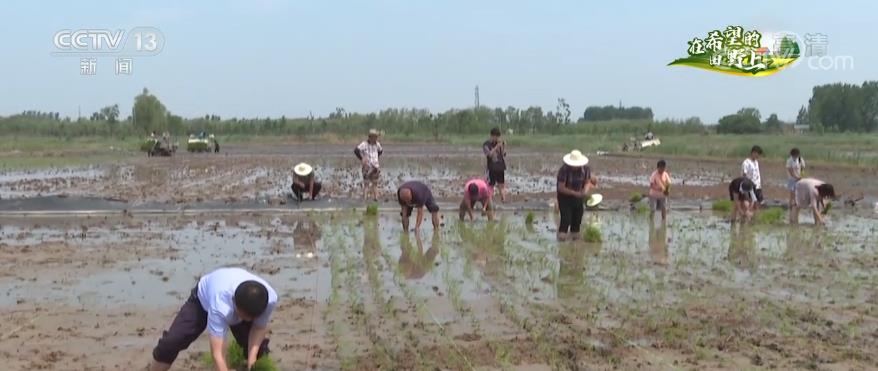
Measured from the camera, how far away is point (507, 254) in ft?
31.8

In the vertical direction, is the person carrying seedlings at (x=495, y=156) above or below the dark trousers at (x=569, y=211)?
above

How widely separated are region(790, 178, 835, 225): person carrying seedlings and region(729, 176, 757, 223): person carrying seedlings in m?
0.59

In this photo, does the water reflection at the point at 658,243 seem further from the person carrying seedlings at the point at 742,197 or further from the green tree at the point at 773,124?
the green tree at the point at 773,124

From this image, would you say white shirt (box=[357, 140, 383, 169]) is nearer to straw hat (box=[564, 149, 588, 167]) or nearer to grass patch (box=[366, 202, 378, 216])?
grass patch (box=[366, 202, 378, 216])

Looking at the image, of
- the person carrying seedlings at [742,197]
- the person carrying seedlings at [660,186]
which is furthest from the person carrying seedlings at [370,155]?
the person carrying seedlings at [742,197]

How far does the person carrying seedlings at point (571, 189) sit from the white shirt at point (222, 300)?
655cm

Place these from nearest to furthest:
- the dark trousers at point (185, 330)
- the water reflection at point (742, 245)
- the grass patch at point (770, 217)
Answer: the dark trousers at point (185, 330)
the water reflection at point (742, 245)
the grass patch at point (770, 217)

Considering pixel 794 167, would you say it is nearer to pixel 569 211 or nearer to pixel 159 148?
pixel 569 211

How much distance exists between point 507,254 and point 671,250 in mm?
→ 1894

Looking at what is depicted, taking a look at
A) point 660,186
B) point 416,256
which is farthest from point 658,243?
point 416,256

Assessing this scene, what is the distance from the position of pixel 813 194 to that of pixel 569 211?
3.69 metres

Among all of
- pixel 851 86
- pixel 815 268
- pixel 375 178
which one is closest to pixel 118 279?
pixel 815 268

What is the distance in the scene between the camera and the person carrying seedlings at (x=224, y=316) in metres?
4.33

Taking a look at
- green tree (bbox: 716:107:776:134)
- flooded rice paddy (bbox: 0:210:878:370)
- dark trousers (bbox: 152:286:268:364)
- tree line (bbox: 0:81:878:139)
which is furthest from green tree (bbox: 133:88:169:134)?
dark trousers (bbox: 152:286:268:364)
